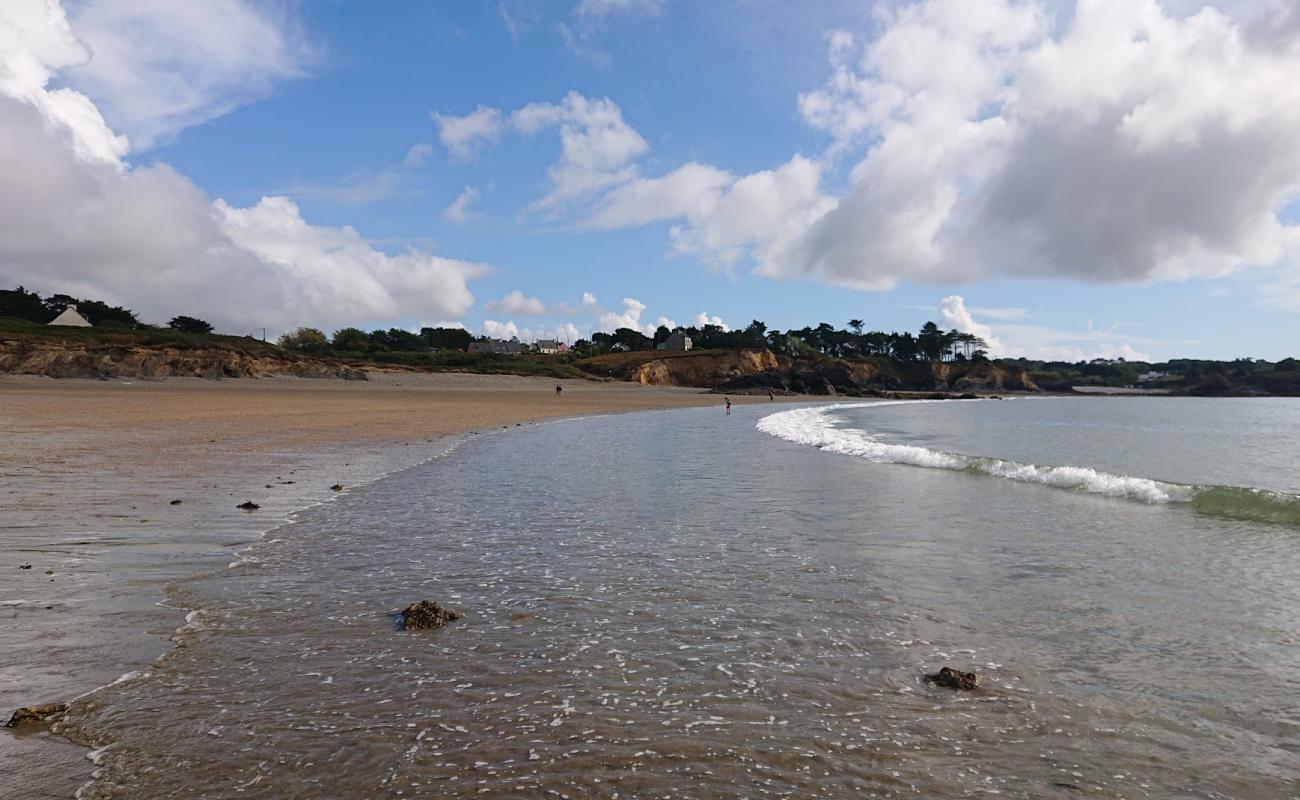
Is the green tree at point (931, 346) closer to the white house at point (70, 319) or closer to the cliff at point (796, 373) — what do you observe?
the cliff at point (796, 373)

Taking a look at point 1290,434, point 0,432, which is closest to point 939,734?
point 0,432

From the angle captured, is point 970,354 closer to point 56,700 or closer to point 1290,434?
point 1290,434

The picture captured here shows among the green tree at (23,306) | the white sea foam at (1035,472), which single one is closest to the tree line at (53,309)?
the green tree at (23,306)

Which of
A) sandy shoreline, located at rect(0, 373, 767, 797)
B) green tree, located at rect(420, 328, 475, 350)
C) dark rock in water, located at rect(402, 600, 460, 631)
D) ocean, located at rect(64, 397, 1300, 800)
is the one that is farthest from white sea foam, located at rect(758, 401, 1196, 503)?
green tree, located at rect(420, 328, 475, 350)

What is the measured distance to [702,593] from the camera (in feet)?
22.1

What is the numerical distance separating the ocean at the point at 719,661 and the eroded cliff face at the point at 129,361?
58512mm

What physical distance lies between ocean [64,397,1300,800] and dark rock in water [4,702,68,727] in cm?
10

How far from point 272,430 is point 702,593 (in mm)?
21179

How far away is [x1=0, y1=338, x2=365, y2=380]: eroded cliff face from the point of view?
176 feet

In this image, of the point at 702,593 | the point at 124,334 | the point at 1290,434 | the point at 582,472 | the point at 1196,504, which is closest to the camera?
the point at 702,593

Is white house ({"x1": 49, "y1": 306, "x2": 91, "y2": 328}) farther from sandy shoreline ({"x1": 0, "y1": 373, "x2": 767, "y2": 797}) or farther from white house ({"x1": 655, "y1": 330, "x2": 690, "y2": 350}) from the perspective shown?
white house ({"x1": 655, "y1": 330, "x2": 690, "y2": 350})

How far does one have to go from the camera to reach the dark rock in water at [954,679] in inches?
182

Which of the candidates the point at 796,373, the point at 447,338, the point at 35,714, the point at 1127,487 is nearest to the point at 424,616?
the point at 35,714

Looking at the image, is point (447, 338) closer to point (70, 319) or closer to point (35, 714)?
point (70, 319)
